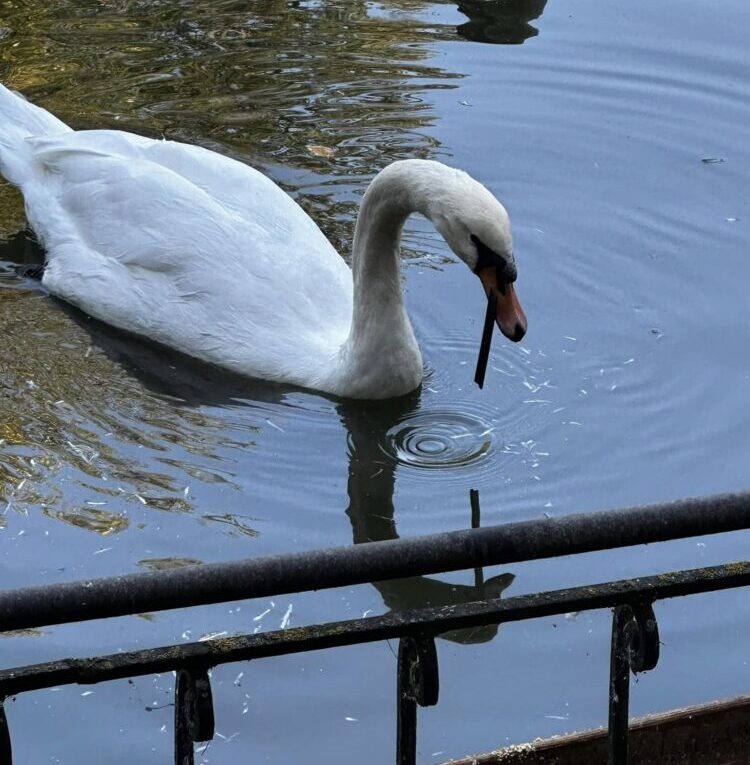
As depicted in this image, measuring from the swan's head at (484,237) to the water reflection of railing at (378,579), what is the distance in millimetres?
2954

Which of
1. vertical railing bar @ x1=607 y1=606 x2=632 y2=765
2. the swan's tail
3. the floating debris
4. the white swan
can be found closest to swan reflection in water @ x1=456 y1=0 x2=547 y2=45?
the floating debris

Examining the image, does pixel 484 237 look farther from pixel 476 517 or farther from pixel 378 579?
pixel 378 579

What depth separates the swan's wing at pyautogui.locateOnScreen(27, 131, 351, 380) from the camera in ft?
21.4

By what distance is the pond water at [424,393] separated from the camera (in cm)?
455

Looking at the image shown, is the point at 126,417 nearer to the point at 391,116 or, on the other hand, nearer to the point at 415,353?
the point at 415,353

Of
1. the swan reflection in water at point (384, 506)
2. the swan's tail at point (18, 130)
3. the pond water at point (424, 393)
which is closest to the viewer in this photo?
the pond water at point (424, 393)

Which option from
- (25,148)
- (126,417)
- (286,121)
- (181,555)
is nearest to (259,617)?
(181,555)

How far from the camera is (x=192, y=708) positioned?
223cm

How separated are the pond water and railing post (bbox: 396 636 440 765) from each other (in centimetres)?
198

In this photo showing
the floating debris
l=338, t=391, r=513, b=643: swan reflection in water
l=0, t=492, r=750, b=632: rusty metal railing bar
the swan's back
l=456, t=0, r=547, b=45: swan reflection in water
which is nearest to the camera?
l=0, t=492, r=750, b=632: rusty metal railing bar

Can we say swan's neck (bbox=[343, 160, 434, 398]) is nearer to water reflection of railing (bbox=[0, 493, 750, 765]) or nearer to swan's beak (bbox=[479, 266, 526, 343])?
swan's beak (bbox=[479, 266, 526, 343])

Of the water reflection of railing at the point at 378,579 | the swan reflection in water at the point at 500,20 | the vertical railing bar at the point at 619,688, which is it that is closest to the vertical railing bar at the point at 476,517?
the vertical railing bar at the point at 619,688

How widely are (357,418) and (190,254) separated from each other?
1118 mm

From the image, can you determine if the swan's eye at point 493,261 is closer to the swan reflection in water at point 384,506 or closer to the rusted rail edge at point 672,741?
the swan reflection in water at point 384,506
